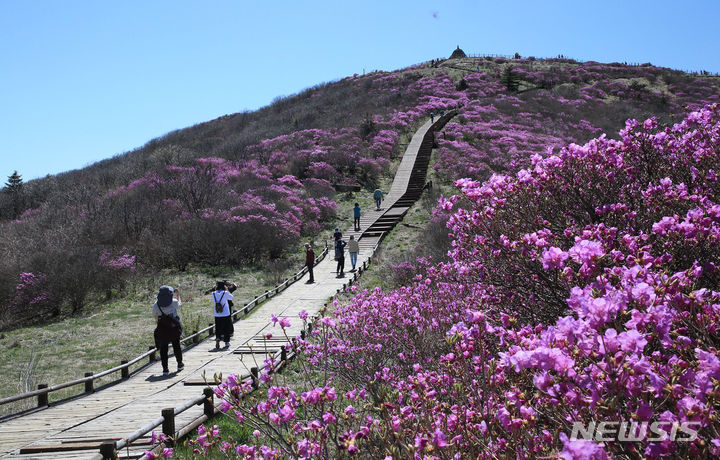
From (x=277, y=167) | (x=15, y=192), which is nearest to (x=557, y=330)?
(x=277, y=167)

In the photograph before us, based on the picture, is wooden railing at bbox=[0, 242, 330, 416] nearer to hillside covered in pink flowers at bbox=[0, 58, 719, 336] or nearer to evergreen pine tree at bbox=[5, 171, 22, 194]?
hillside covered in pink flowers at bbox=[0, 58, 719, 336]

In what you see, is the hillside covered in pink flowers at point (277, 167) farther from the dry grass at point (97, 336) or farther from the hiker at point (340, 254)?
the hiker at point (340, 254)

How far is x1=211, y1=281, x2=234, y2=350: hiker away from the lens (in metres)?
11.2

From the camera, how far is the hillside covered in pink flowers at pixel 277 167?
19.4m

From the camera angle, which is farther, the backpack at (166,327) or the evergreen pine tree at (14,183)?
the evergreen pine tree at (14,183)

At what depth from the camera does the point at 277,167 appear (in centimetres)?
3300

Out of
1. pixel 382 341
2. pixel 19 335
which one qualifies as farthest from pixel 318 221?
pixel 382 341

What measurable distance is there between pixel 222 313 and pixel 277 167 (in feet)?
74.6

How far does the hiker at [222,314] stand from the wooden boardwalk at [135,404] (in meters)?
0.31

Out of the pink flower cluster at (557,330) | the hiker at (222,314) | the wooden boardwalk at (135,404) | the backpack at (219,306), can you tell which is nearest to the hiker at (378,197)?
the wooden boardwalk at (135,404)

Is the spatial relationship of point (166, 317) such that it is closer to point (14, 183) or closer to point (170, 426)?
point (170, 426)

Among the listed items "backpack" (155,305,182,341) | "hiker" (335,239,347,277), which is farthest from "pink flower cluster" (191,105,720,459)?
"hiker" (335,239,347,277)

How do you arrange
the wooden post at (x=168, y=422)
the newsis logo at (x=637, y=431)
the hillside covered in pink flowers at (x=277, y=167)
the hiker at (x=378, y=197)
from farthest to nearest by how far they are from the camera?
1. the hiker at (x=378, y=197)
2. the hillside covered in pink flowers at (x=277, y=167)
3. the wooden post at (x=168, y=422)
4. the newsis logo at (x=637, y=431)

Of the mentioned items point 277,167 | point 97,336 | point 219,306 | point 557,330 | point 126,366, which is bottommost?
point 97,336
